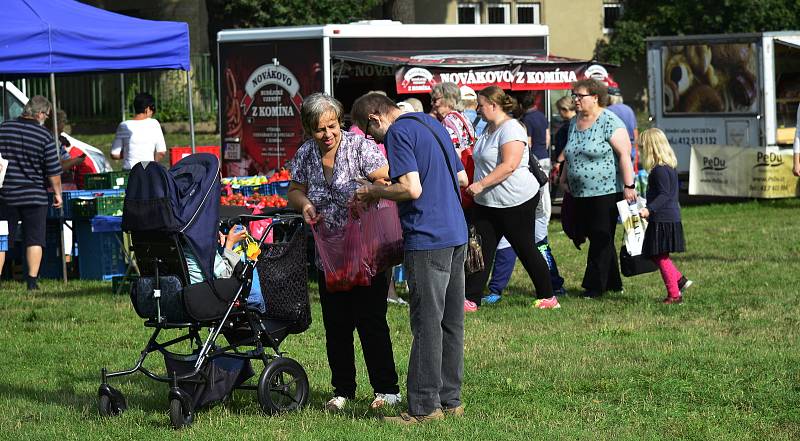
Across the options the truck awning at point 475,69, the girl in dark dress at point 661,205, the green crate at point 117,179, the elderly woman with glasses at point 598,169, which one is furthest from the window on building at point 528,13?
the girl in dark dress at point 661,205

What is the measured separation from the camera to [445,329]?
6.96m

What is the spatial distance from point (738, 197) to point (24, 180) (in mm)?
→ 10684

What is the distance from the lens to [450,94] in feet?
35.8

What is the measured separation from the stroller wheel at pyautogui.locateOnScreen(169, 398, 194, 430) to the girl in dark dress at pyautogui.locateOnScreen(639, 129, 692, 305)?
16.3ft

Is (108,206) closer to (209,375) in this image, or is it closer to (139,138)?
(139,138)

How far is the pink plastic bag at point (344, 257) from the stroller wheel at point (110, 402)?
4.35 feet

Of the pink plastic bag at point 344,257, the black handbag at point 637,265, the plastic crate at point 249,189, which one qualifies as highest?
the plastic crate at point 249,189

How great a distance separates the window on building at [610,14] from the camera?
129 ft

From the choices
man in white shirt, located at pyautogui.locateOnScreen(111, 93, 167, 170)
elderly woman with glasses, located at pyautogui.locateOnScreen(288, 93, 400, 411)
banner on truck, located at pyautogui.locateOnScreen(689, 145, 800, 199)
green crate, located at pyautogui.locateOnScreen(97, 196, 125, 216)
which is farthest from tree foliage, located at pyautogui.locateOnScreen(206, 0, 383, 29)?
elderly woman with glasses, located at pyautogui.locateOnScreen(288, 93, 400, 411)

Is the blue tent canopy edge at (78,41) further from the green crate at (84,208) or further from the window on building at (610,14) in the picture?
the window on building at (610,14)

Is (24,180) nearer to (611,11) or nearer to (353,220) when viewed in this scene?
(353,220)

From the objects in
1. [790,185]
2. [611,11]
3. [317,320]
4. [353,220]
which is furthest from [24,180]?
[611,11]

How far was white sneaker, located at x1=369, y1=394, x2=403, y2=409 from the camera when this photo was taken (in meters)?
7.23

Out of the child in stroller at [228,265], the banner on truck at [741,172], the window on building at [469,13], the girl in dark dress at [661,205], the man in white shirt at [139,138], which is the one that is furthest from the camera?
the window on building at [469,13]
